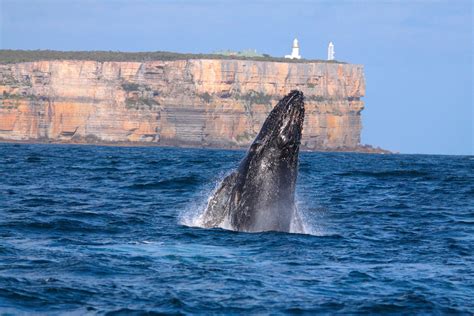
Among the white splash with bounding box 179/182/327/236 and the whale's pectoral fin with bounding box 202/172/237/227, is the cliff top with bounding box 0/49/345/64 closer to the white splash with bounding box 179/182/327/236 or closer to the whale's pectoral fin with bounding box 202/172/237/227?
the white splash with bounding box 179/182/327/236

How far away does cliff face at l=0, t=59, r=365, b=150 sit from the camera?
142 metres

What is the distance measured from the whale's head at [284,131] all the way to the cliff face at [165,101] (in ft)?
421

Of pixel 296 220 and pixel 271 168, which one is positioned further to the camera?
pixel 296 220

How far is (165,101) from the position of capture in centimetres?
14788

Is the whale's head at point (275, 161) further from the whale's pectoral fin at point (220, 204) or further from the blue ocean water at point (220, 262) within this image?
the blue ocean water at point (220, 262)

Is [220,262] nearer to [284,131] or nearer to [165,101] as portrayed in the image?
[284,131]

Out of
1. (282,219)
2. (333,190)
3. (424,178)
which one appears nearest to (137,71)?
(424,178)

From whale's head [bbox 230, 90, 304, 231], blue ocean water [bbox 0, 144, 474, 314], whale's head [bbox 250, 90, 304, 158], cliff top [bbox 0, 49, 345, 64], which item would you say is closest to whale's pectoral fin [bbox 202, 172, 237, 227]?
whale's head [bbox 230, 90, 304, 231]

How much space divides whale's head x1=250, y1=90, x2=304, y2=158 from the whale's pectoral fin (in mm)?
576

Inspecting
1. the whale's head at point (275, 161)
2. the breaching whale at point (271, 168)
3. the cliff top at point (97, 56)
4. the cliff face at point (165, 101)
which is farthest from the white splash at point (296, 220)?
the cliff top at point (97, 56)

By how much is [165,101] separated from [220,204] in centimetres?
13502

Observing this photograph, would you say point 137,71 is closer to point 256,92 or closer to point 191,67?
point 191,67

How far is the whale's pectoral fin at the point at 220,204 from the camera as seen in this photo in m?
13.2

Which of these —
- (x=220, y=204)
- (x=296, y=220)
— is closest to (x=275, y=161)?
(x=220, y=204)
